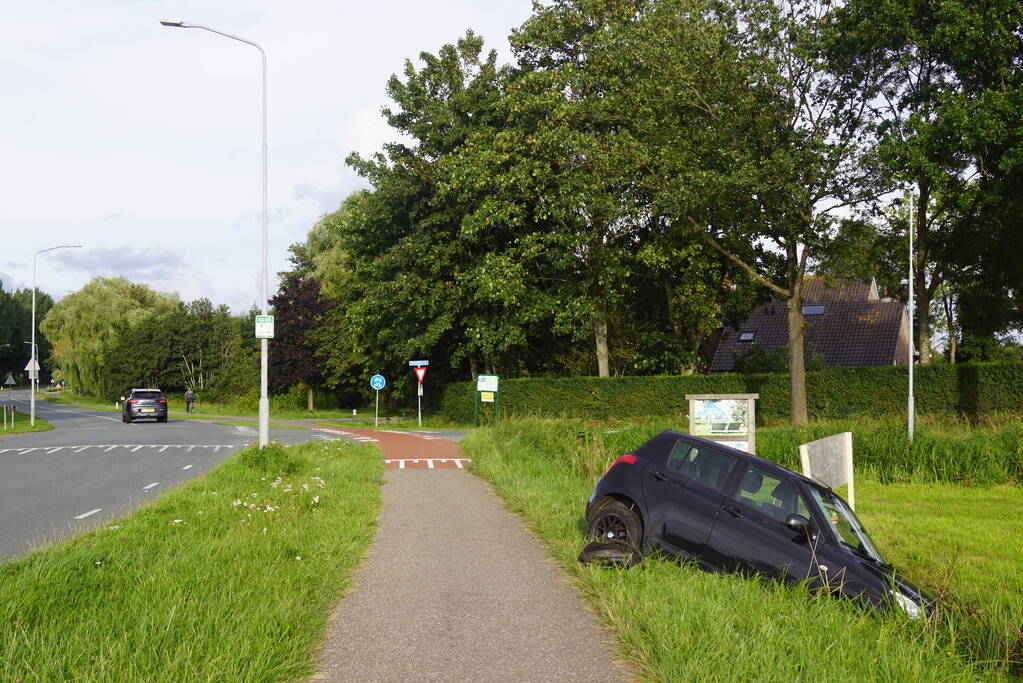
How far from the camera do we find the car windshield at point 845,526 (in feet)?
23.0

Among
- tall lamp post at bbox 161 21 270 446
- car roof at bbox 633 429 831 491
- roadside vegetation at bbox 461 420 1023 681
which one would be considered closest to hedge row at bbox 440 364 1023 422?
tall lamp post at bbox 161 21 270 446

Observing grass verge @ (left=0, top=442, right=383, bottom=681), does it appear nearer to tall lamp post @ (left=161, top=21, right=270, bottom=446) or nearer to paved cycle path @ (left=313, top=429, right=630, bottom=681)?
paved cycle path @ (left=313, top=429, right=630, bottom=681)

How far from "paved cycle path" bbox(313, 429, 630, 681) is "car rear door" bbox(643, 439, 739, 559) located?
3.51 ft

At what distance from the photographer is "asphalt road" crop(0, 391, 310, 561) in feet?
36.0

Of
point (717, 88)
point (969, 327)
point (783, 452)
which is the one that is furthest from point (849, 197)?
point (969, 327)

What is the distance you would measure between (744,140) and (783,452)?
1391cm

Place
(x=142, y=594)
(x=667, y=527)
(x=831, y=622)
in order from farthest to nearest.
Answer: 1. (x=667, y=527)
2. (x=142, y=594)
3. (x=831, y=622)

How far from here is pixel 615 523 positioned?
8.30 m

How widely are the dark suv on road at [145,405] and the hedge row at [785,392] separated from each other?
16.6m

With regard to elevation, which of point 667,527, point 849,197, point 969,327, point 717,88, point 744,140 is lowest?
point 667,527

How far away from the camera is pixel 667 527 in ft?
25.6

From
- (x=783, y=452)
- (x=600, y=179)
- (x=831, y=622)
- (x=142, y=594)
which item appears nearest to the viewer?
(x=831, y=622)

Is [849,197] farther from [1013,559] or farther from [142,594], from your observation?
[142,594]

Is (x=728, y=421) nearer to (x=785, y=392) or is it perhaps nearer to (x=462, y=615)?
(x=462, y=615)
